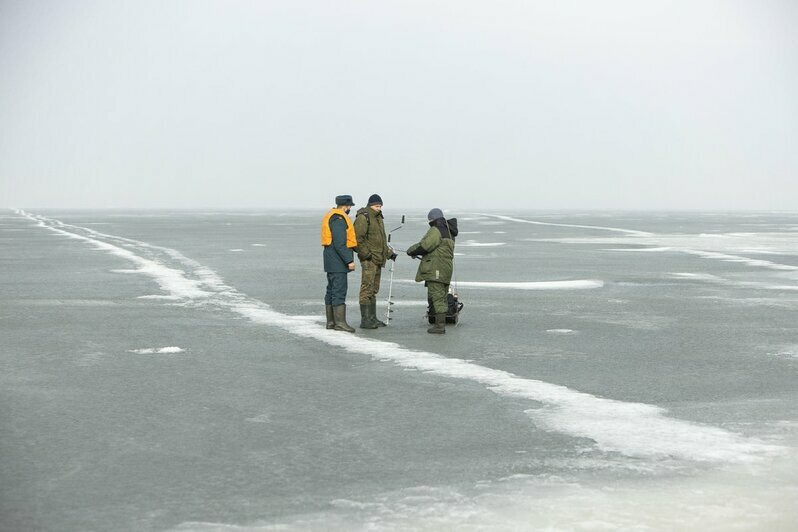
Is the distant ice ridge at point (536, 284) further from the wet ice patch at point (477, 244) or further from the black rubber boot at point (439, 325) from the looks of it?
the wet ice patch at point (477, 244)

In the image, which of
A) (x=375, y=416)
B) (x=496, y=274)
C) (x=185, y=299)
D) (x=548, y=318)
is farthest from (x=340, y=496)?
(x=496, y=274)

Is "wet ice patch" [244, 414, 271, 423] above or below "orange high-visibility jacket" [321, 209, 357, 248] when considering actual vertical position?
below

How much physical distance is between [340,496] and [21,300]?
13219 mm

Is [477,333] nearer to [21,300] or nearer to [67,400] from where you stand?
[67,400]

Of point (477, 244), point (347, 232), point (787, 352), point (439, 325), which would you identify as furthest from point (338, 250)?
point (477, 244)

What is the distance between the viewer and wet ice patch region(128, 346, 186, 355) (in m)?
11.8

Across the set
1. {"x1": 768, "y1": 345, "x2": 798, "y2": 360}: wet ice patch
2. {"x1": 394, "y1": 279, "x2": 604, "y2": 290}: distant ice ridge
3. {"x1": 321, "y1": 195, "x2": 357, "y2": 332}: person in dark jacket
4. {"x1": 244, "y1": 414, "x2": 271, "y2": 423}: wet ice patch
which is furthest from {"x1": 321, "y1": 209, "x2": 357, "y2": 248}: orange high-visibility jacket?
{"x1": 394, "y1": 279, "x2": 604, "y2": 290}: distant ice ridge

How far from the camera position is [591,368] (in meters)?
10.8

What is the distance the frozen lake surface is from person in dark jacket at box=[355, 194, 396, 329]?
51 centimetres

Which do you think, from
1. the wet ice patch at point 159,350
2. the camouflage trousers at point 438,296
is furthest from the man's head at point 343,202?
the wet ice patch at point 159,350

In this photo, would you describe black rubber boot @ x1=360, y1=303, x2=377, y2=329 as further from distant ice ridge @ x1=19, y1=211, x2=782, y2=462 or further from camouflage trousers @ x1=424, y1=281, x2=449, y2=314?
camouflage trousers @ x1=424, y1=281, x2=449, y2=314

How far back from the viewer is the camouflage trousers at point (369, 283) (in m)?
14.0

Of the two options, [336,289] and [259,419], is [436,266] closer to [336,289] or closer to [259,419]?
[336,289]

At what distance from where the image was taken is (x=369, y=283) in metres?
14.2
